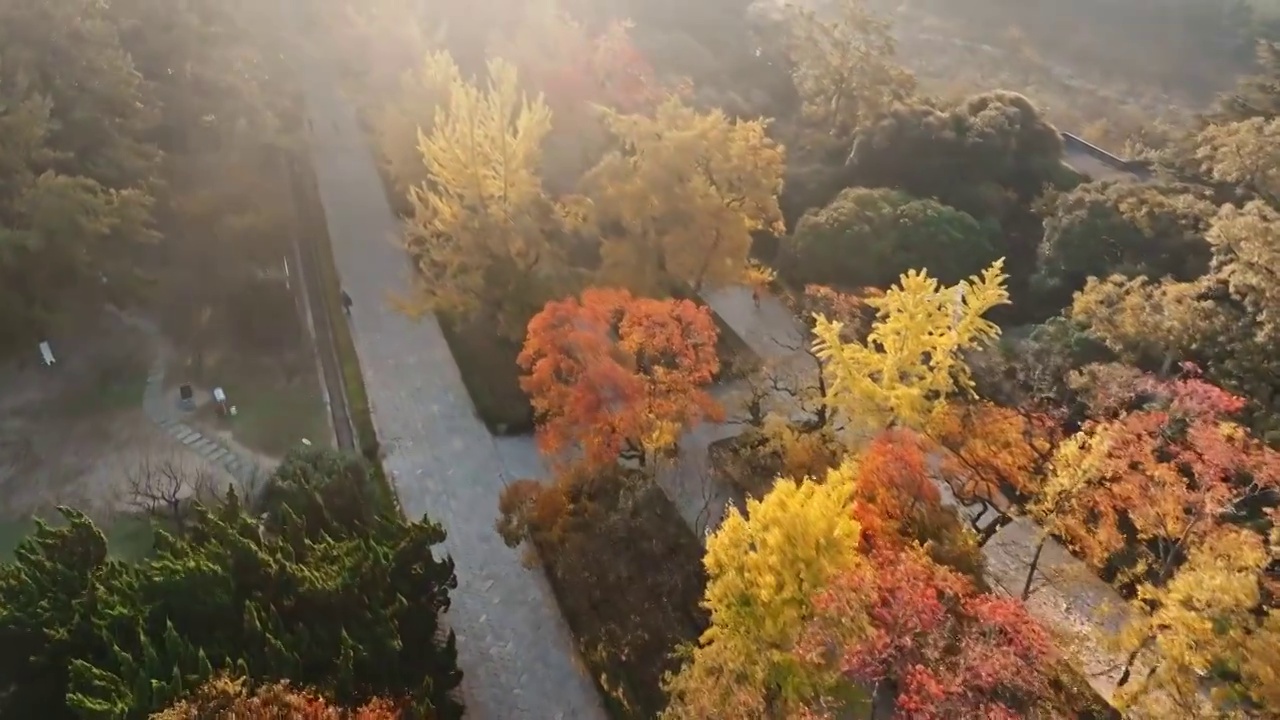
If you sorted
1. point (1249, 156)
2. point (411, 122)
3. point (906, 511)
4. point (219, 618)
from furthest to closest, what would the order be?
point (411, 122)
point (1249, 156)
point (906, 511)
point (219, 618)

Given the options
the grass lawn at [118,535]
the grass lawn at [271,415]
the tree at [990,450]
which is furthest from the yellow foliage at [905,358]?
the grass lawn at [118,535]

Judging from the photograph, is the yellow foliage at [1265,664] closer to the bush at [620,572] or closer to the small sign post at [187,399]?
the bush at [620,572]

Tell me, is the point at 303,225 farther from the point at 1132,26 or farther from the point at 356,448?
the point at 1132,26

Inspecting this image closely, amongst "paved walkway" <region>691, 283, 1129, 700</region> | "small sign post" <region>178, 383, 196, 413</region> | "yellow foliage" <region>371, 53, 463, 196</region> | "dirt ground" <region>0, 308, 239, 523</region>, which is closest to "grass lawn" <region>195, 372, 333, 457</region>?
"small sign post" <region>178, 383, 196, 413</region>

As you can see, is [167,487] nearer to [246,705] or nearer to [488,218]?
[488,218]

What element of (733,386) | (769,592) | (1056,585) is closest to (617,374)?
(733,386)

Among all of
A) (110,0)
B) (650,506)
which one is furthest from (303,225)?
(650,506)
